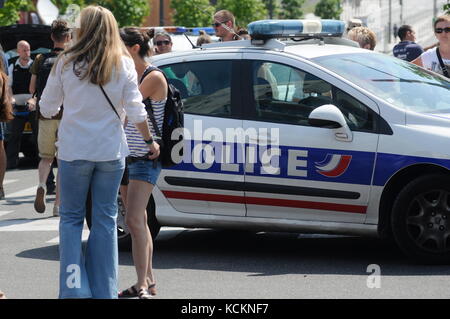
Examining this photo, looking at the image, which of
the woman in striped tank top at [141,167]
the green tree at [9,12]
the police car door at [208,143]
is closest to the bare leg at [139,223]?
the woman in striped tank top at [141,167]

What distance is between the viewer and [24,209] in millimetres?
11836

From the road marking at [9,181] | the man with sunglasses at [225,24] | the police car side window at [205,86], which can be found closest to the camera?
the police car side window at [205,86]

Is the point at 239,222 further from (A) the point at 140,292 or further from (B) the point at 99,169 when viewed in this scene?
(B) the point at 99,169

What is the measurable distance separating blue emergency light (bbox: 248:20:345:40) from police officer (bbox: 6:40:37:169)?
23.4ft

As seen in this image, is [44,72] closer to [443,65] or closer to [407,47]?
[443,65]

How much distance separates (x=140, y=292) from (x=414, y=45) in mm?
7443

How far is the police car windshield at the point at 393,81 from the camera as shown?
26.7 feet

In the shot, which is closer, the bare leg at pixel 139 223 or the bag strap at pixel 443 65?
the bare leg at pixel 139 223

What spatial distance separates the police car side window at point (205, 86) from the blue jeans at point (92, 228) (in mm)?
2252

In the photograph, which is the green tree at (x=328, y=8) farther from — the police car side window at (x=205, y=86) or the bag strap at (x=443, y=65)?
the police car side window at (x=205, y=86)

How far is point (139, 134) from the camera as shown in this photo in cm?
685

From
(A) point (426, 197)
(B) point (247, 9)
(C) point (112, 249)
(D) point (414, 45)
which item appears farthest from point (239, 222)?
(B) point (247, 9)

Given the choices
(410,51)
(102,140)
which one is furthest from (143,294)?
(410,51)

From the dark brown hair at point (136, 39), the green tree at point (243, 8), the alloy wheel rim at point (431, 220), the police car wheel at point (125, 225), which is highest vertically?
the dark brown hair at point (136, 39)
